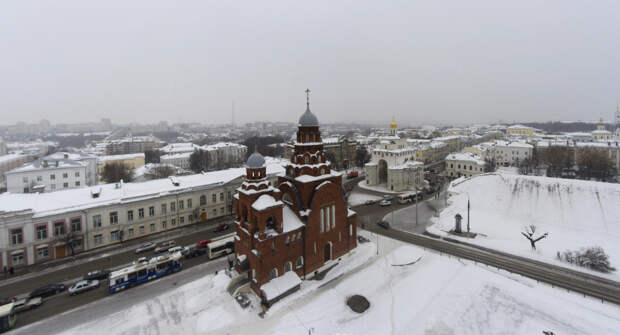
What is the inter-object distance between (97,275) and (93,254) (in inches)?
254

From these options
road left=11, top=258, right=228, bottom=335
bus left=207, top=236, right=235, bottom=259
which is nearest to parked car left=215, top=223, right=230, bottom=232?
bus left=207, top=236, right=235, bottom=259

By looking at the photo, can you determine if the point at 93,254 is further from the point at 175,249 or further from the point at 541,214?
the point at 541,214

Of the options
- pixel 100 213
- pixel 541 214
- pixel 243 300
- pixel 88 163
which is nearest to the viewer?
pixel 243 300

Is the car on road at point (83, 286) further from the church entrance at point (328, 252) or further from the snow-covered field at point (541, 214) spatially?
the snow-covered field at point (541, 214)

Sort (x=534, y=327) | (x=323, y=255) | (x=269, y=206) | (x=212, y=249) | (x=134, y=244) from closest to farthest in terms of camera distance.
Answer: (x=534, y=327), (x=269, y=206), (x=323, y=255), (x=212, y=249), (x=134, y=244)

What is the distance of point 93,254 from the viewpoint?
27438 millimetres

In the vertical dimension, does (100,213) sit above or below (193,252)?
above

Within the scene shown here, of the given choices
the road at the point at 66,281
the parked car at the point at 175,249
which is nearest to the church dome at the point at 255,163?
the road at the point at 66,281

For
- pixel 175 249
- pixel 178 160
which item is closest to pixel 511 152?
pixel 175 249

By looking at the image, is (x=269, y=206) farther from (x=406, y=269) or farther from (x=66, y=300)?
(x=66, y=300)

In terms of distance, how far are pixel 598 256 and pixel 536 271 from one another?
597cm

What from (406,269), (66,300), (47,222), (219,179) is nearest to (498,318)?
(406,269)

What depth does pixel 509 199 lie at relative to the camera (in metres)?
38.1

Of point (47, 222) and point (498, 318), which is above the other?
point (47, 222)
